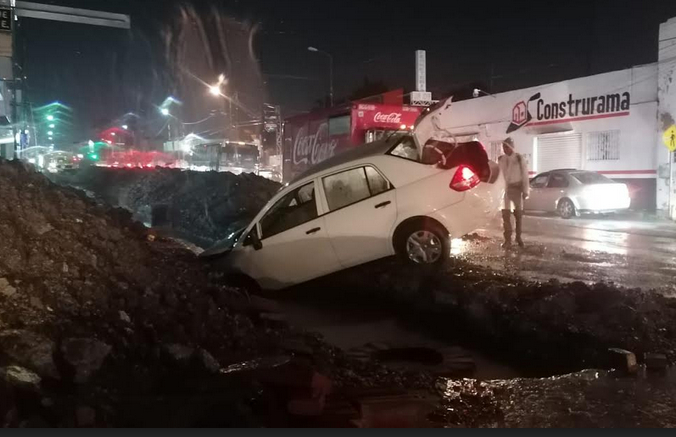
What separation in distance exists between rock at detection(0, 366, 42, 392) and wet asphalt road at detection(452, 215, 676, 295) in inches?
256

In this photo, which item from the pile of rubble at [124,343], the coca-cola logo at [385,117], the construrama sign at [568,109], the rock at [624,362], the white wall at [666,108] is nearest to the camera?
the pile of rubble at [124,343]

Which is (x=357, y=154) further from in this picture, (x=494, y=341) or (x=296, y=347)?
(x=296, y=347)

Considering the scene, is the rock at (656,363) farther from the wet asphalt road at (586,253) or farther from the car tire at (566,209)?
the car tire at (566,209)

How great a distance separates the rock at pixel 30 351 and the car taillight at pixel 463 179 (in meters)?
5.33

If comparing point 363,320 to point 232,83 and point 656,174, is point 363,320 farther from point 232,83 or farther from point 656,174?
point 232,83

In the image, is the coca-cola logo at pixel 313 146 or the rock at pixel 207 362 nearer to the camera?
the rock at pixel 207 362

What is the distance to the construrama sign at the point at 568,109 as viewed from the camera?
910 inches

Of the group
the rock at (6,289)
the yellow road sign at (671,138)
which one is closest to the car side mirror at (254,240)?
the rock at (6,289)

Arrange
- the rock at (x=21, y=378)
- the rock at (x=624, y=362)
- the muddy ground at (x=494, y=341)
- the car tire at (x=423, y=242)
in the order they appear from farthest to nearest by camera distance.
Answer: the car tire at (x=423, y=242)
the rock at (x=624, y=362)
the muddy ground at (x=494, y=341)
the rock at (x=21, y=378)

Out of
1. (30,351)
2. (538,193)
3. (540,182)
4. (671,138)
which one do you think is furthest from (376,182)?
(671,138)

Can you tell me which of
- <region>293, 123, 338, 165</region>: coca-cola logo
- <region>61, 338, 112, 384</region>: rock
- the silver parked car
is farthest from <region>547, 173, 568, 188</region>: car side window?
<region>61, 338, 112, 384</region>: rock

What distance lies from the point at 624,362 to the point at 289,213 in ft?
14.8

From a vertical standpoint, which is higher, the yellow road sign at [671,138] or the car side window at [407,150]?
the yellow road sign at [671,138]

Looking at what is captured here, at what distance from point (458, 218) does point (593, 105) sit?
18075 millimetres
